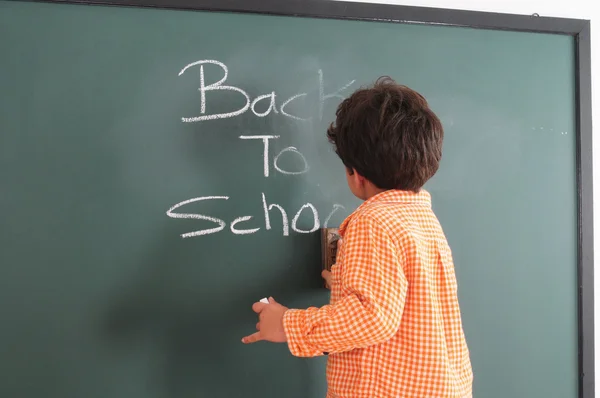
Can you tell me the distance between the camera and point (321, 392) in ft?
4.01

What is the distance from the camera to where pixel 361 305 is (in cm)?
82

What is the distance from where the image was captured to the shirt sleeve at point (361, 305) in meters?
0.81

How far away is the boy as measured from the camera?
828 millimetres

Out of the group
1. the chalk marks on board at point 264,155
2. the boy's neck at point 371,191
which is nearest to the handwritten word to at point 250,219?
the chalk marks on board at point 264,155

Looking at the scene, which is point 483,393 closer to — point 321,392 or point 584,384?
point 584,384

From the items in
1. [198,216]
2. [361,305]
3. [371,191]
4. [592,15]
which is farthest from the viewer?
[592,15]

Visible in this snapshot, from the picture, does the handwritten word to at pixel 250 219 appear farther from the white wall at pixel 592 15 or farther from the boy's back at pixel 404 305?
the white wall at pixel 592 15

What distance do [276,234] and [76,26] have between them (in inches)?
25.2

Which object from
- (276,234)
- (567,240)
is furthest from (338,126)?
(567,240)

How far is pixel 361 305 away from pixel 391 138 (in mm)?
295

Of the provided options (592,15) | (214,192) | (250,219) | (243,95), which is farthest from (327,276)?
(592,15)

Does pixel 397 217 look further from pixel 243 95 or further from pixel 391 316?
pixel 243 95

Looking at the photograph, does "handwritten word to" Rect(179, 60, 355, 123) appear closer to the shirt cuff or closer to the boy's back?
the boy's back

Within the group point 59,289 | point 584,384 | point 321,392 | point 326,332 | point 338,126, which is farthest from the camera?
point 584,384
